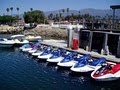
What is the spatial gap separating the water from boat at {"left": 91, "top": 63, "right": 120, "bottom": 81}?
645mm

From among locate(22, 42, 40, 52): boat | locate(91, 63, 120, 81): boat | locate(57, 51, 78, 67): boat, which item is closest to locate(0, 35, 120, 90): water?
locate(91, 63, 120, 81): boat

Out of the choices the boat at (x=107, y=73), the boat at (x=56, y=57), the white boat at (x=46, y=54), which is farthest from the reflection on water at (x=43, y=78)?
the white boat at (x=46, y=54)

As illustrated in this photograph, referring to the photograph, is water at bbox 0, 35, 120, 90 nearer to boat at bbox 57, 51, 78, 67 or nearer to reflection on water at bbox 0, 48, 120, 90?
reflection on water at bbox 0, 48, 120, 90

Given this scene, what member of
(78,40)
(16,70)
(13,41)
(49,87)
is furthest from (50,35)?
(49,87)

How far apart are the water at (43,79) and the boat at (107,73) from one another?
645mm

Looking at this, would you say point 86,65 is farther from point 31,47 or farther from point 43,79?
point 31,47

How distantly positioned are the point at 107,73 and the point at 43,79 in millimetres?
7988

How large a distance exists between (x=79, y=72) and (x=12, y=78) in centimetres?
864

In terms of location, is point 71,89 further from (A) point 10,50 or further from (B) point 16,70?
(A) point 10,50

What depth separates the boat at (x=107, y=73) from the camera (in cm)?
3086

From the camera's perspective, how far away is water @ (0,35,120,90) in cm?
3031

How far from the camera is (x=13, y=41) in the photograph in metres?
66.1

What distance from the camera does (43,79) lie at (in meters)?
33.6

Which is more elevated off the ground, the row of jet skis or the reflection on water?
the row of jet skis
